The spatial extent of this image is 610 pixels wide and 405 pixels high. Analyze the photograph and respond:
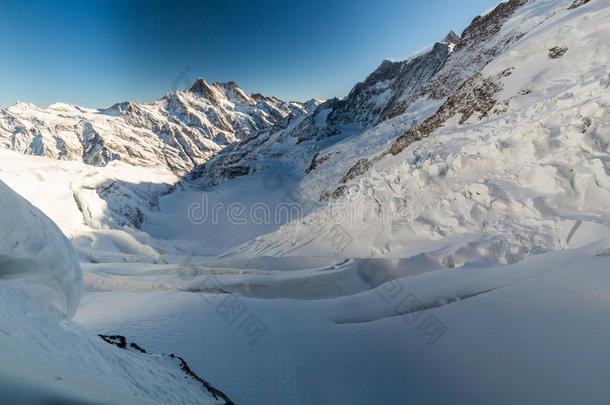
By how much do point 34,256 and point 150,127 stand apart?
100 m

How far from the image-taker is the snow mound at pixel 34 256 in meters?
2.24

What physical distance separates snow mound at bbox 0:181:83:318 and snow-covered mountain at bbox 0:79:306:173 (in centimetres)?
7006

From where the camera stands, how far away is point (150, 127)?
85250 mm

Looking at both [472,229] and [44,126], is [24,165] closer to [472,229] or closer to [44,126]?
[472,229]

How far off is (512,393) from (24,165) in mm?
30071

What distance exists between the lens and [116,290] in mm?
6477

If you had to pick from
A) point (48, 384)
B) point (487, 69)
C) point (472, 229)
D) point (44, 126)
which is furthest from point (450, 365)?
point (44, 126)

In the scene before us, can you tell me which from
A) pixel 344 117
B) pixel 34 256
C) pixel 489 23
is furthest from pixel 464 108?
pixel 344 117

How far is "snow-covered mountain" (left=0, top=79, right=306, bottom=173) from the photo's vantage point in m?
68.1

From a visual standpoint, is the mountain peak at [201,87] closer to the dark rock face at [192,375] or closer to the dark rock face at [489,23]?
the dark rock face at [489,23]

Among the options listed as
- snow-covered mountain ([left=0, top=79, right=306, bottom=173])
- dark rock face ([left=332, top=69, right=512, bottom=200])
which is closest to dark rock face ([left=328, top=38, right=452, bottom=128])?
dark rock face ([left=332, top=69, right=512, bottom=200])

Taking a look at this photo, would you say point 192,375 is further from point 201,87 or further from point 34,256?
point 201,87

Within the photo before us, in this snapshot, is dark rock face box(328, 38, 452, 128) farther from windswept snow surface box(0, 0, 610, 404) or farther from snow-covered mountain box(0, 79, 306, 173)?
snow-covered mountain box(0, 79, 306, 173)

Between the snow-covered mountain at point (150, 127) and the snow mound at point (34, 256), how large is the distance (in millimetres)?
70055
